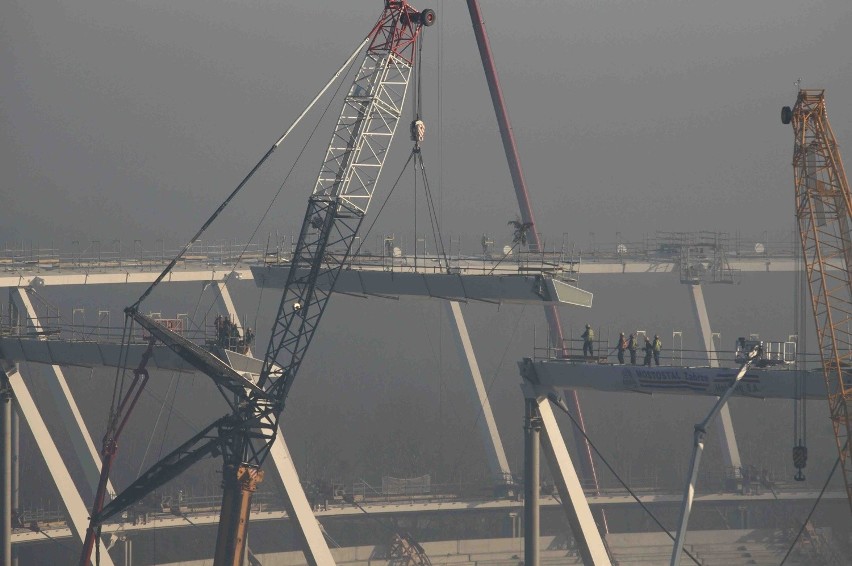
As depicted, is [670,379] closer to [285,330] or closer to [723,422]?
[285,330]

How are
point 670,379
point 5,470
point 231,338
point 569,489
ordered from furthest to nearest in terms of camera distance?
point 5,470 < point 231,338 < point 569,489 < point 670,379

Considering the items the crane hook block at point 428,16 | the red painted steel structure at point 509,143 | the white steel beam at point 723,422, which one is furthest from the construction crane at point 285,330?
the white steel beam at point 723,422

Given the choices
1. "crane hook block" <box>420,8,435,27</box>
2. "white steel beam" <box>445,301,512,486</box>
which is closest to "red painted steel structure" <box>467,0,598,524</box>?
"white steel beam" <box>445,301,512,486</box>

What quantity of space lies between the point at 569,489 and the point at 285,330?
44.6ft

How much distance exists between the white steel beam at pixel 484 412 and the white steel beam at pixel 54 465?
29.7m

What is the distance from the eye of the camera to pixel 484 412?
3551 inches

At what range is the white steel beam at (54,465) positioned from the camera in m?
64.2

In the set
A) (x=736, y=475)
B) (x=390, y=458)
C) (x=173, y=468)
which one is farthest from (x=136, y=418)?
(x=173, y=468)

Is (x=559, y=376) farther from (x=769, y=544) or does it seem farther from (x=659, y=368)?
(x=769, y=544)

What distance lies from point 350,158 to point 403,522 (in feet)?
125

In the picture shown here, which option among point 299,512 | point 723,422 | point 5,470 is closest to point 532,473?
point 299,512

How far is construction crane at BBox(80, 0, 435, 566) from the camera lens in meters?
54.0

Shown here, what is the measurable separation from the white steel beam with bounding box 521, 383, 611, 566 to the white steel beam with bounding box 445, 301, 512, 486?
3598cm

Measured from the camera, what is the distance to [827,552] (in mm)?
88562
